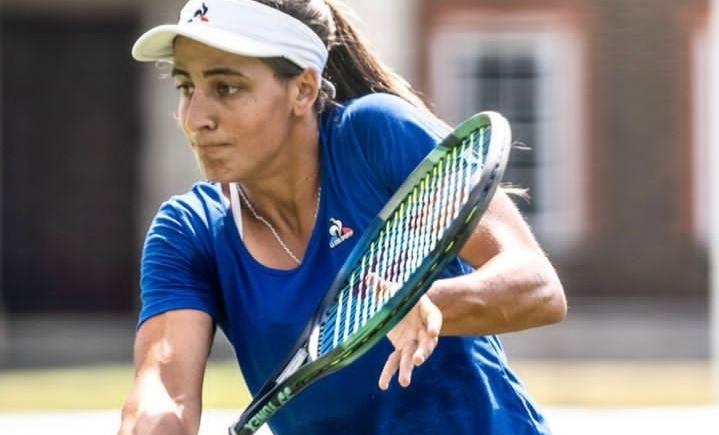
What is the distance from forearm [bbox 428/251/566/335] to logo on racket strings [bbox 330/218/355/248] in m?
0.32

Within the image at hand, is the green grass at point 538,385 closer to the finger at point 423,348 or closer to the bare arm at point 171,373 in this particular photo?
the bare arm at point 171,373

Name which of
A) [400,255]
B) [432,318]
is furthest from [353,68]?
[432,318]

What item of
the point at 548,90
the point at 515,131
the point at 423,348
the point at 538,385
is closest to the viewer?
the point at 423,348

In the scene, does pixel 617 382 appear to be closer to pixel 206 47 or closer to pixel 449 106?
pixel 449 106

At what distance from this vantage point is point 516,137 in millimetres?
18797

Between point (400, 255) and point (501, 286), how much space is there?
0.21 metres

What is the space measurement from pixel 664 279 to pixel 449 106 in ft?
7.94

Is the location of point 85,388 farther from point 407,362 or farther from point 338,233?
point 407,362

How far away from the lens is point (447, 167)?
156 inches

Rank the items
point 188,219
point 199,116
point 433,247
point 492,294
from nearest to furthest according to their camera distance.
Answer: point 433,247, point 492,294, point 199,116, point 188,219

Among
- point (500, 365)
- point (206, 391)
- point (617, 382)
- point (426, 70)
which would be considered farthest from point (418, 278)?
point (426, 70)

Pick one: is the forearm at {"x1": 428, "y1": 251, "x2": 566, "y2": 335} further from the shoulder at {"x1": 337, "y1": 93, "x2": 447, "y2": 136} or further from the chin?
the chin

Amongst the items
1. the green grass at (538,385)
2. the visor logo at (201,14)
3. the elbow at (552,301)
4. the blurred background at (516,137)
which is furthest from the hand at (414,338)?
the blurred background at (516,137)

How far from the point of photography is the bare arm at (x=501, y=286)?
12.3ft
